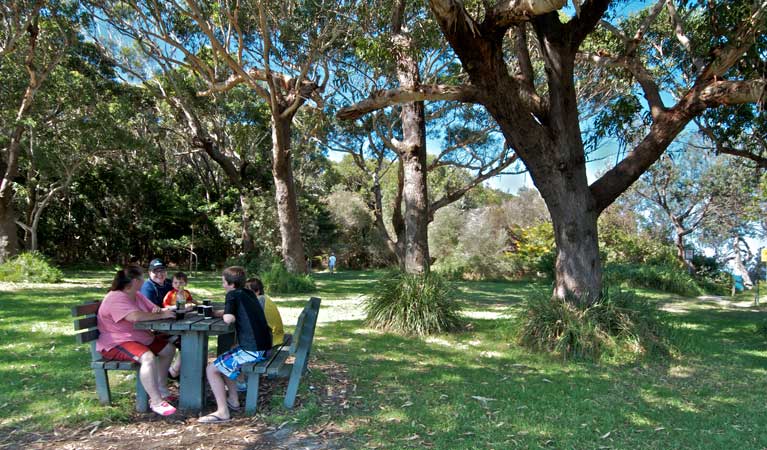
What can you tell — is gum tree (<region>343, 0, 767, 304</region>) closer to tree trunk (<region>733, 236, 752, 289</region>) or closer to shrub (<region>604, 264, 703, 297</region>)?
shrub (<region>604, 264, 703, 297</region>)

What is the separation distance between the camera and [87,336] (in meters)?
4.11

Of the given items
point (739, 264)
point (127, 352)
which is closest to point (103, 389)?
point (127, 352)

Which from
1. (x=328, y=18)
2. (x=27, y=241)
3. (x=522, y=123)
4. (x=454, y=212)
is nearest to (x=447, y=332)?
(x=522, y=123)

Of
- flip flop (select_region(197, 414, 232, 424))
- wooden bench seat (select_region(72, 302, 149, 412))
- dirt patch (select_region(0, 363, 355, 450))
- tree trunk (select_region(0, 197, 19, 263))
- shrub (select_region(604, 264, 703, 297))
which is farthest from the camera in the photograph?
shrub (select_region(604, 264, 703, 297))

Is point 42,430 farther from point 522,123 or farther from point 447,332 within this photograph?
point 522,123

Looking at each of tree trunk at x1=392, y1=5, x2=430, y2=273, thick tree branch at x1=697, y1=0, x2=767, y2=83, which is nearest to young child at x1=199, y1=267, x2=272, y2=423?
tree trunk at x1=392, y1=5, x2=430, y2=273

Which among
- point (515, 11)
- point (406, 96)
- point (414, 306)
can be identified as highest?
point (515, 11)

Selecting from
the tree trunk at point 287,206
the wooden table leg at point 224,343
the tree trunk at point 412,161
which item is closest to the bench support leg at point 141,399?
the wooden table leg at point 224,343

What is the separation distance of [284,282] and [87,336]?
9781mm

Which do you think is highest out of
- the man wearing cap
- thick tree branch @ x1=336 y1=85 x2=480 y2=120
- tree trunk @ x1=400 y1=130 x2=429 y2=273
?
thick tree branch @ x1=336 y1=85 x2=480 y2=120

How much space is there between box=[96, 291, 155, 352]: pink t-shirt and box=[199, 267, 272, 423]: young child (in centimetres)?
75

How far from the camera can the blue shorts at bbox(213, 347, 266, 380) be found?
13.4 feet

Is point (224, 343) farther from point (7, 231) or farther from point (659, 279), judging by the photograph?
point (659, 279)

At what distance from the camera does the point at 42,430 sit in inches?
148
